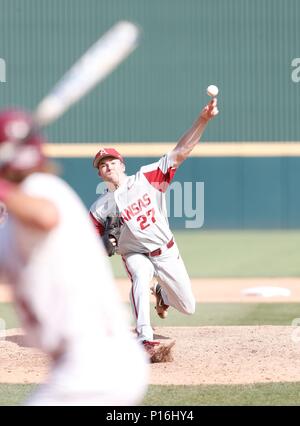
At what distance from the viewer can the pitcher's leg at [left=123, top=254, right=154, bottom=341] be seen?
8164mm

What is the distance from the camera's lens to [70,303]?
3617 mm

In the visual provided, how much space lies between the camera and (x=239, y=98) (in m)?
23.7

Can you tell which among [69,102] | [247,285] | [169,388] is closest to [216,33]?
[247,285]

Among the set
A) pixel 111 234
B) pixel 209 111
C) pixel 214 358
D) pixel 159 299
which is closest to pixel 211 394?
pixel 214 358

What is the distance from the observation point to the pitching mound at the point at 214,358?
7688 millimetres

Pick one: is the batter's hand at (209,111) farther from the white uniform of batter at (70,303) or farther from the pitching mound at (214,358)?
the white uniform of batter at (70,303)

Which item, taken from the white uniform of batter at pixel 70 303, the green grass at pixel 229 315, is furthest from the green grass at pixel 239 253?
the white uniform of batter at pixel 70 303

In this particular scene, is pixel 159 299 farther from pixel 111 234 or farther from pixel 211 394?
pixel 211 394

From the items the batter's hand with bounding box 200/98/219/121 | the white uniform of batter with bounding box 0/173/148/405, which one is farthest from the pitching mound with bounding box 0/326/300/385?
the white uniform of batter with bounding box 0/173/148/405

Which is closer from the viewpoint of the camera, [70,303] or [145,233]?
[70,303]

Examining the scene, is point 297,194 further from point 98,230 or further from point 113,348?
point 113,348

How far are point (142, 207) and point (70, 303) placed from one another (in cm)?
471

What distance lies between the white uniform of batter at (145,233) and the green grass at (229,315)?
223 cm

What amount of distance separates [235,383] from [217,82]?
16.6 m
